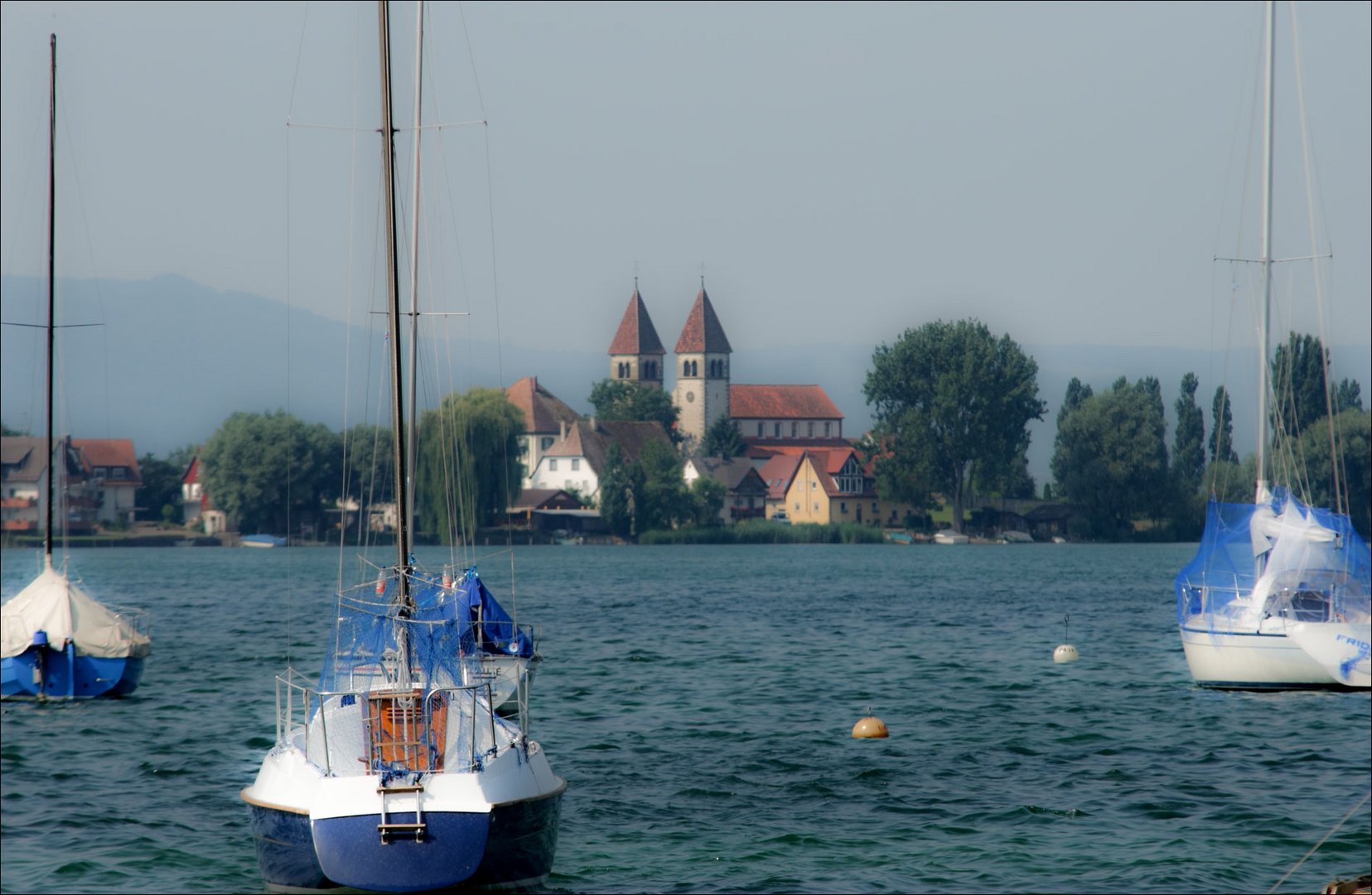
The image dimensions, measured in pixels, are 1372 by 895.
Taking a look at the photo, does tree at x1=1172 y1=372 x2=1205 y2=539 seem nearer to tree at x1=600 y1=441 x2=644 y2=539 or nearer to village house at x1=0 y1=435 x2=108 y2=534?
tree at x1=600 y1=441 x2=644 y2=539

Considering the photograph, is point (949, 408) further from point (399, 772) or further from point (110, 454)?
point (399, 772)

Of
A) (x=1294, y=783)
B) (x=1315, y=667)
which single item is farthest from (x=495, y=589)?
(x=1294, y=783)

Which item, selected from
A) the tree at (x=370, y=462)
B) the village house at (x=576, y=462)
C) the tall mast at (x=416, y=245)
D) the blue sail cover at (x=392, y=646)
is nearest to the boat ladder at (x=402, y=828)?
the blue sail cover at (x=392, y=646)

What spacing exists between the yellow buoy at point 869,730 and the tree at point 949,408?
437 ft

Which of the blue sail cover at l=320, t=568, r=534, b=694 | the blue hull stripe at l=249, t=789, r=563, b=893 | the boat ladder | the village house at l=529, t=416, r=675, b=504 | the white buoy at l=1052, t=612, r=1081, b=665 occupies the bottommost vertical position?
the white buoy at l=1052, t=612, r=1081, b=665

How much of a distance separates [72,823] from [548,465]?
168 m

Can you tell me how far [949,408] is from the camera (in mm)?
166250

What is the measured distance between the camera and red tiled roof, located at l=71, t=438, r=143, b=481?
163m

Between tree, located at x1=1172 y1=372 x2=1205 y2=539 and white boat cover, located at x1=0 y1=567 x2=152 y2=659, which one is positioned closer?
white boat cover, located at x1=0 y1=567 x2=152 y2=659

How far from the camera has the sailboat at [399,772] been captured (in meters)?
16.5

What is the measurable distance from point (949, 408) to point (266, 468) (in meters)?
64.8

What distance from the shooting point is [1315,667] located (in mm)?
35969

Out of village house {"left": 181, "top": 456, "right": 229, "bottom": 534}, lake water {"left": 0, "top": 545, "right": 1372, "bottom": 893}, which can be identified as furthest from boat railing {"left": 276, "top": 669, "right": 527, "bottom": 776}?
village house {"left": 181, "top": 456, "right": 229, "bottom": 534}

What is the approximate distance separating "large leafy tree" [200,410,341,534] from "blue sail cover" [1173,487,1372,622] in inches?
4388
